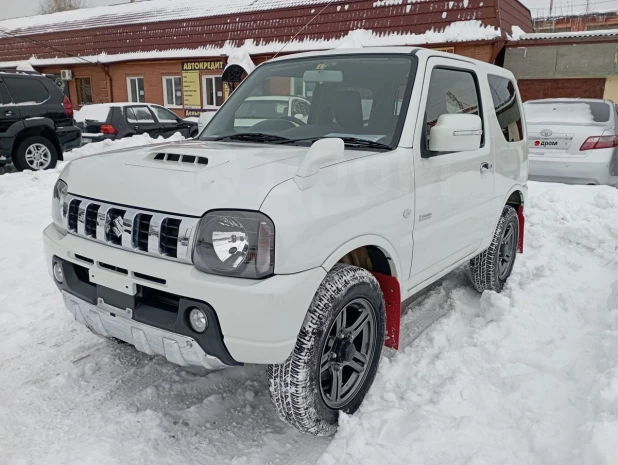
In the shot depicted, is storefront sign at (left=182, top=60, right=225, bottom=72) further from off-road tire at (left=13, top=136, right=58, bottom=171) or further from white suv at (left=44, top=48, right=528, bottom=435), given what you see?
white suv at (left=44, top=48, right=528, bottom=435)

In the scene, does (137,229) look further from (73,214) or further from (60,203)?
(60,203)

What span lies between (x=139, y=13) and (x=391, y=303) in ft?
77.8

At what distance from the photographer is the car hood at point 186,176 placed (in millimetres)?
2146

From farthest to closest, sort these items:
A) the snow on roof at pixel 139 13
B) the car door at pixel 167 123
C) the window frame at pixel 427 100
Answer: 1. the snow on roof at pixel 139 13
2. the car door at pixel 167 123
3. the window frame at pixel 427 100

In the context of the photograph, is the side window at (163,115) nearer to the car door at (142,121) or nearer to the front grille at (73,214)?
the car door at (142,121)

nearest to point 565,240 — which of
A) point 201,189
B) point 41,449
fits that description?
point 201,189

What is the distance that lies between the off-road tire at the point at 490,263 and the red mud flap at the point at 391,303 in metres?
1.57

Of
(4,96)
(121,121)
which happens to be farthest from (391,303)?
(121,121)

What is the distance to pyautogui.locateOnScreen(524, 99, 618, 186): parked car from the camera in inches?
272

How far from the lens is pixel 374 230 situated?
8.42 ft

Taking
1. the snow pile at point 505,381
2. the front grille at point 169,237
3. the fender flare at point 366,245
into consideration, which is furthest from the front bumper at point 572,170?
the front grille at point 169,237

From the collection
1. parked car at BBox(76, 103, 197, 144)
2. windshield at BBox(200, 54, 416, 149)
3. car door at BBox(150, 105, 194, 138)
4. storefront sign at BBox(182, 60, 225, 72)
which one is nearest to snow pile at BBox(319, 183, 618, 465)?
windshield at BBox(200, 54, 416, 149)

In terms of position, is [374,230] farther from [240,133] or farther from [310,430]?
[240,133]

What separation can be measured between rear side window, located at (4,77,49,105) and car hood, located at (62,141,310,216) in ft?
27.6
